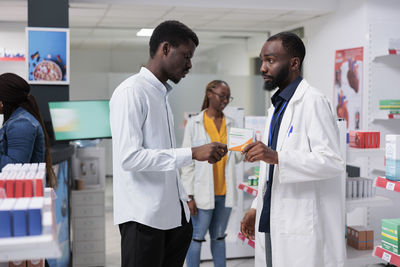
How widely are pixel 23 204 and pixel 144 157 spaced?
0.56 meters

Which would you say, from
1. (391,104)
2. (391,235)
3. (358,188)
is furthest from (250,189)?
(391,104)

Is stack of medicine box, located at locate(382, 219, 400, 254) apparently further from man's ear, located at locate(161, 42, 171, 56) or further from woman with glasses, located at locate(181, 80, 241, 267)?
man's ear, located at locate(161, 42, 171, 56)

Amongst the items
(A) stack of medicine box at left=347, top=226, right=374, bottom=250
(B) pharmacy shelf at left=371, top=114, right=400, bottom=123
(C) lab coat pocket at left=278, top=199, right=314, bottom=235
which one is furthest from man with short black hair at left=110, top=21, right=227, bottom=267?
(B) pharmacy shelf at left=371, top=114, right=400, bottom=123

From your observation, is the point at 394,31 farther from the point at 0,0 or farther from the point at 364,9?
the point at 0,0

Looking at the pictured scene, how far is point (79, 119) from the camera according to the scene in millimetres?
4434

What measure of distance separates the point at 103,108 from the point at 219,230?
1823 millimetres

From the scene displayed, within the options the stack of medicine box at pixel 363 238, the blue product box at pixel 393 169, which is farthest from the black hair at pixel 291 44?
the stack of medicine box at pixel 363 238

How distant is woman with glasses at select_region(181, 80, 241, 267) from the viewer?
3.39 metres

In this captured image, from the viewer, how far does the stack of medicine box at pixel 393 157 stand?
97.5 inches

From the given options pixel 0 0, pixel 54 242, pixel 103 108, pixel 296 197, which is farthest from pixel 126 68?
pixel 54 242

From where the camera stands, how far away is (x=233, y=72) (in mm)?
7574

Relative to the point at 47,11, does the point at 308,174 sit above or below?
below

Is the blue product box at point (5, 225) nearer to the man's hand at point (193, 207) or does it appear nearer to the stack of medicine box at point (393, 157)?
the stack of medicine box at point (393, 157)

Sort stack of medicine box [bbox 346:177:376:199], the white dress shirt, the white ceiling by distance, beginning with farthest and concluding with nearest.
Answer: the white ceiling
stack of medicine box [bbox 346:177:376:199]
the white dress shirt
